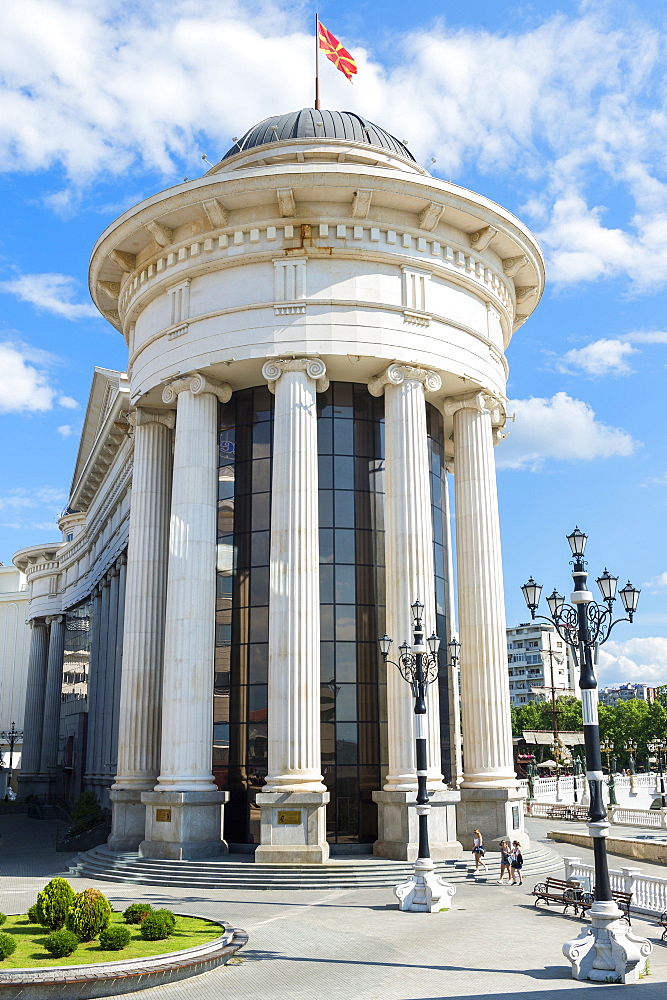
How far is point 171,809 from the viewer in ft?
90.1

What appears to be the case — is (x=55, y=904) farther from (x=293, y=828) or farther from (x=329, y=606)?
(x=329, y=606)

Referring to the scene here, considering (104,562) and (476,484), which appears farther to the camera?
(104,562)

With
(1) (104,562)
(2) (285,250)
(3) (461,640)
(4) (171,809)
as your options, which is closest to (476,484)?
(3) (461,640)

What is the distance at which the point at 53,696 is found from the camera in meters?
78.6

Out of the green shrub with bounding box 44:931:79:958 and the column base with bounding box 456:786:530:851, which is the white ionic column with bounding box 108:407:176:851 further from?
the green shrub with bounding box 44:931:79:958

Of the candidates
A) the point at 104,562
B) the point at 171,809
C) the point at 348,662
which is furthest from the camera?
the point at 104,562

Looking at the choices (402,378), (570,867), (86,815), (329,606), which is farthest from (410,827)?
(86,815)

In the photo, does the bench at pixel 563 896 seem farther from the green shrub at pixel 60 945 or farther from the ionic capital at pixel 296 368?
the ionic capital at pixel 296 368

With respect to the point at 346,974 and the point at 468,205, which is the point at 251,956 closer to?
the point at 346,974

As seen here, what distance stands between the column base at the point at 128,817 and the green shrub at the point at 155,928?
15.2 metres

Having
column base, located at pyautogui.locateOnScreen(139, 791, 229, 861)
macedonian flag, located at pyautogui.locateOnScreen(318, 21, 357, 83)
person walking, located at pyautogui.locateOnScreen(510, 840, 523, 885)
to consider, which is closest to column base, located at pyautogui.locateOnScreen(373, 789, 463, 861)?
person walking, located at pyautogui.locateOnScreen(510, 840, 523, 885)

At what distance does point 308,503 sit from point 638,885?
46.1 ft

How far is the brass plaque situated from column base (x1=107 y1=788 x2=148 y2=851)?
6824 millimetres

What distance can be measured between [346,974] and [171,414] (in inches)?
916
